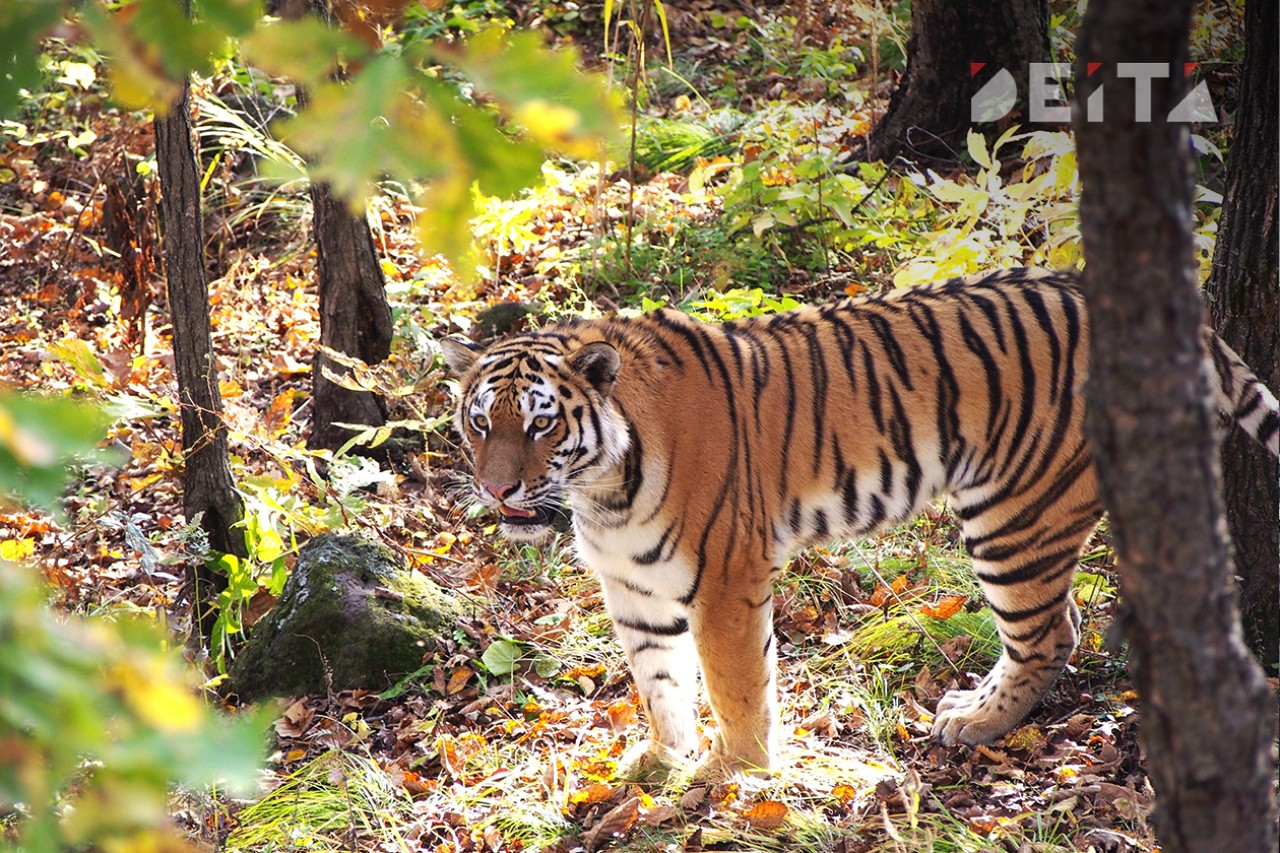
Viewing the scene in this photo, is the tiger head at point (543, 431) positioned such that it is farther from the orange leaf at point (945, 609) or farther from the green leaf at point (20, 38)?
the green leaf at point (20, 38)

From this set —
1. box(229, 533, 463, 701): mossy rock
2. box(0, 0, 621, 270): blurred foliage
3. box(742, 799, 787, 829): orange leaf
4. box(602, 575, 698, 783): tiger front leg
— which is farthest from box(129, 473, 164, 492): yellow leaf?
box(0, 0, 621, 270): blurred foliage

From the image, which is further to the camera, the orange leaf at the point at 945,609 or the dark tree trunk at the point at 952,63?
the dark tree trunk at the point at 952,63

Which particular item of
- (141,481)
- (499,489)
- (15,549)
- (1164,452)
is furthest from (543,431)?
(141,481)

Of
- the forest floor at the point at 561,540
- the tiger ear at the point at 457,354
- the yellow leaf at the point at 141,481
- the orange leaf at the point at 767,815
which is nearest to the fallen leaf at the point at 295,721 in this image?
the forest floor at the point at 561,540

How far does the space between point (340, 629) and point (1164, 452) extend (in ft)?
12.0

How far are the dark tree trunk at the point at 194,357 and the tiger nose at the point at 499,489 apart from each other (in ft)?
4.85

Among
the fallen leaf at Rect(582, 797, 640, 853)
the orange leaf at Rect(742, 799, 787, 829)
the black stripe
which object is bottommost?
the fallen leaf at Rect(582, 797, 640, 853)

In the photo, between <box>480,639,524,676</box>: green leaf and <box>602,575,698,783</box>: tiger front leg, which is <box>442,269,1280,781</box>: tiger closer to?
<box>602,575,698,783</box>: tiger front leg

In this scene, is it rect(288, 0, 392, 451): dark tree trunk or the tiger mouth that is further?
rect(288, 0, 392, 451): dark tree trunk

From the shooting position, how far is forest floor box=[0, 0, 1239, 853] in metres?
3.71

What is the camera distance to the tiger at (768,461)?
3736 mm

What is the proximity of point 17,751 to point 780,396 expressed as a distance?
3.12m

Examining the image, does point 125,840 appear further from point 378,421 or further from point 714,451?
point 378,421

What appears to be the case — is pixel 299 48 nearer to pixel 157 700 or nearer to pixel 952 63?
pixel 157 700
